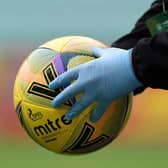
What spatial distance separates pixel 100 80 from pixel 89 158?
317cm

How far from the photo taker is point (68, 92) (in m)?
2.19

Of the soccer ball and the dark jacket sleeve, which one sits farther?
the soccer ball

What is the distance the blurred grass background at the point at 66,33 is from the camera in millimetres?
5391

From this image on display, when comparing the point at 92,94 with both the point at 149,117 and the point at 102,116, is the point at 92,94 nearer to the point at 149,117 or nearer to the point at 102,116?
the point at 102,116

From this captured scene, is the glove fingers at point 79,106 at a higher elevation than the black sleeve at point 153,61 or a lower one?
lower

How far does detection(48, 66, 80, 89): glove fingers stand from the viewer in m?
2.21

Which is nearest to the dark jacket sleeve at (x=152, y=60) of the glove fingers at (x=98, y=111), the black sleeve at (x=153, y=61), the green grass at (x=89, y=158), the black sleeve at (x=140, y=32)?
the black sleeve at (x=153, y=61)

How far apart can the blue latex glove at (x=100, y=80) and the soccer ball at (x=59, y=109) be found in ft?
0.16

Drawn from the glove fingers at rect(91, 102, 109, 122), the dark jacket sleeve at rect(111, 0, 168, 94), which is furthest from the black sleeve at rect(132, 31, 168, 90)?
the glove fingers at rect(91, 102, 109, 122)

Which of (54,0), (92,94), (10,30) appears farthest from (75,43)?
(54,0)

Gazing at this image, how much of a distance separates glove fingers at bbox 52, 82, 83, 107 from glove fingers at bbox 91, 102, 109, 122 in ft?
0.30

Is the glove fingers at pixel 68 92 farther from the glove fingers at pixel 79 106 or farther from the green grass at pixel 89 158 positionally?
the green grass at pixel 89 158

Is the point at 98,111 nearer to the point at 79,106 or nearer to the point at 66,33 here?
the point at 79,106

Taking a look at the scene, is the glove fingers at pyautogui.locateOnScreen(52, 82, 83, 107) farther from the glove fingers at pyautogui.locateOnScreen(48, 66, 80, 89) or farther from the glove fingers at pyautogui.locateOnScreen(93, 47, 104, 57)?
the glove fingers at pyautogui.locateOnScreen(93, 47, 104, 57)
